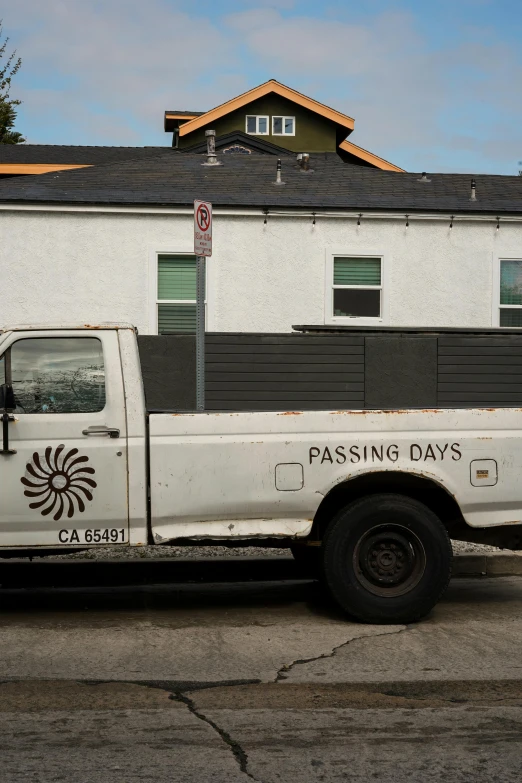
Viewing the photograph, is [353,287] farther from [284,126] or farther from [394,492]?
[284,126]

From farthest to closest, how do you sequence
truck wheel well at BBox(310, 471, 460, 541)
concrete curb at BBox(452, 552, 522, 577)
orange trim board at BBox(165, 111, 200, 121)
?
orange trim board at BBox(165, 111, 200, 121), concrete curb at BBox(452, 552, 522, 577), truck wheel well at BBox(310, 471, 460, 541)

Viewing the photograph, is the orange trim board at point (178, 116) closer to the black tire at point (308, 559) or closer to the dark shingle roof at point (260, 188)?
the dark shingle roof at point (260, 188)

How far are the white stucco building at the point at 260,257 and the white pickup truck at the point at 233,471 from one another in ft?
28.2

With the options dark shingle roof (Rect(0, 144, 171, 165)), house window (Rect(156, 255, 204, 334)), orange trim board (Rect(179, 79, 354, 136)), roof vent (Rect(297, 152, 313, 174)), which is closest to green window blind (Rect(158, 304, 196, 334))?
house window (Rect(156, 255, 204, 334))

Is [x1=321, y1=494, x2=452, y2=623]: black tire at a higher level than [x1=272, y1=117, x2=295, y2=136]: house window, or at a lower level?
lower

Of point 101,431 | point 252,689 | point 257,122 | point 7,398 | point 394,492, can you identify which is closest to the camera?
point 252,689

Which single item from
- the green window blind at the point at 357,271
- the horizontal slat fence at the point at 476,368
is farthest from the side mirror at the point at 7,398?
the green window blind at the point at 357,271

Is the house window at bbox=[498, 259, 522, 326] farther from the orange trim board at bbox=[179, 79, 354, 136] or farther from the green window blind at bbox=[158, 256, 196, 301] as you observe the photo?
the orange trim board at bbox=[179, 79, 354, 136]

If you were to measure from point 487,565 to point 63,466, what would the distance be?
4040mm

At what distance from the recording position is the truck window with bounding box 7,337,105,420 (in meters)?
6.86

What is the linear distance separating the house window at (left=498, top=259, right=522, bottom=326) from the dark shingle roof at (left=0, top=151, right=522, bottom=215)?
0.85m

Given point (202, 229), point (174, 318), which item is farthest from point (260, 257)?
point (202, 229)

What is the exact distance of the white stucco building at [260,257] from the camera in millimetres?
15422

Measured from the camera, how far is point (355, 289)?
52.1ft
